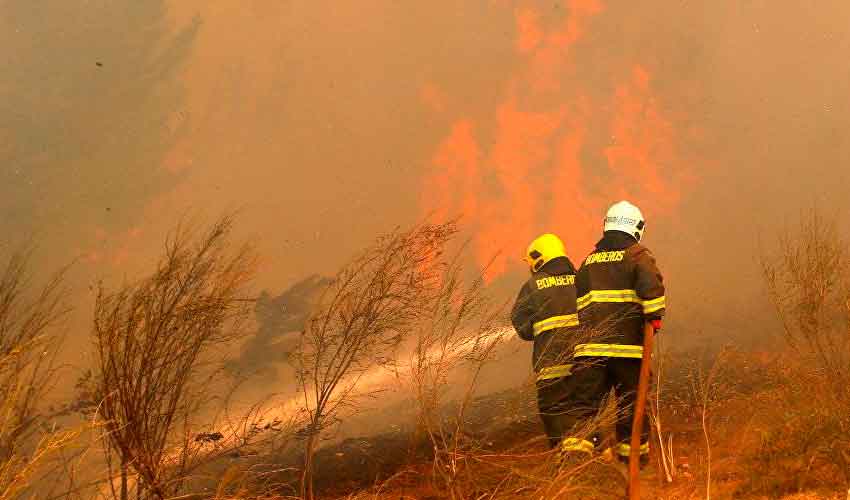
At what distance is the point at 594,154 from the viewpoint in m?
15.6

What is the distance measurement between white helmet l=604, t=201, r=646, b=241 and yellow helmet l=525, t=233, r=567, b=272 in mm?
430

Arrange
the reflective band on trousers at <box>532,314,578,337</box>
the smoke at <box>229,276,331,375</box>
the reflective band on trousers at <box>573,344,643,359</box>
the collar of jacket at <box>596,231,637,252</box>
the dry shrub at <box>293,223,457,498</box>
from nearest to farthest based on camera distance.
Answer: the dry shrub at <box>293,223,457,498</box> < the reflective band on trousers at <box>573,344,643,359</box> < the collar of jacket at <box>596,231,637,252</box> < the reflective band on trousers at <box>532,314,578,337</box> < the smoke at <box>229,276,331,375</box>

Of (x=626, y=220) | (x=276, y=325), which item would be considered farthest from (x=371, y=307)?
(x=276, y=325)

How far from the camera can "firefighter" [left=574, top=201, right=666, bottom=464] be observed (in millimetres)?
4895

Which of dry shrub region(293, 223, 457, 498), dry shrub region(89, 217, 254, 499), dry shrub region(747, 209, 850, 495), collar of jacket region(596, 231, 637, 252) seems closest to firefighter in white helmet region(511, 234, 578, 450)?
collar of jacket region(596, 231, 637, 252)

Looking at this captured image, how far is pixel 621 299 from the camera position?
4.95 meters

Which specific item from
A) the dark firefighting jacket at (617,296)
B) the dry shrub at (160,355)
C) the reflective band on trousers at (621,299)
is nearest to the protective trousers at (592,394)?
the dark firefighting jacket at (617,296)

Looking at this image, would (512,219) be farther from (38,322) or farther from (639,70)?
(38,322)

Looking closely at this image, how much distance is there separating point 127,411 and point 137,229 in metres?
8.31

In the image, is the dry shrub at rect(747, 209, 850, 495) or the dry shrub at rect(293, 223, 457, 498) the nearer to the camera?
the dry shrub at rect(747, 209, 850, 495)

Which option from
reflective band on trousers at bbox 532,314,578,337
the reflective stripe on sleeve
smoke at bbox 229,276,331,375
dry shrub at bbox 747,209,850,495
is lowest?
dry shrub at bbox 747,209,850,495

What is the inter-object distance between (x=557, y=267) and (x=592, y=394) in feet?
3.28

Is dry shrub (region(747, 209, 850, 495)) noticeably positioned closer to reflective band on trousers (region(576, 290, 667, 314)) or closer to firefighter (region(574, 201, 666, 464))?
firefighter (region(574, 201, 666, 464))

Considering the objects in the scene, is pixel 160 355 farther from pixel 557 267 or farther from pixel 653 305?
pixel 653 305
